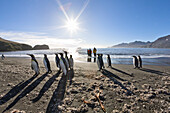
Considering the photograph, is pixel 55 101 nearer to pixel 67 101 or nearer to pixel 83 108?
pixel 67 101

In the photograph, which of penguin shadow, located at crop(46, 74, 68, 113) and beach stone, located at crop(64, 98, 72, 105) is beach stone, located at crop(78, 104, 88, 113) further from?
penguin shadow, located at crop(46, 74, 68, 113)

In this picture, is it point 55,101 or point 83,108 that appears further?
point 55,101

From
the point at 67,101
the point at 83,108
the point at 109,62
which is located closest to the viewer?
the point at 83,108

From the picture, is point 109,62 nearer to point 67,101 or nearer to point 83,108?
point 67,101

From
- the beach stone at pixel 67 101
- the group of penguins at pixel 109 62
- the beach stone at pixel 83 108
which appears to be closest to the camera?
the beach stone at pixel 83 108

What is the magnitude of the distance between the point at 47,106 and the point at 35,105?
1.53 ft

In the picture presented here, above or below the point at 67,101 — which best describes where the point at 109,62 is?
above

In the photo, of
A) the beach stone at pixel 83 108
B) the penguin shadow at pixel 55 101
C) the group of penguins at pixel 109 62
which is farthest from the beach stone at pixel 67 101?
the group of penguins at pixel 109 62

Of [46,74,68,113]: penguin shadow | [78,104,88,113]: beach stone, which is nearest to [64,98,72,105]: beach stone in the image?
[46,74,68,113]: penguin shadow

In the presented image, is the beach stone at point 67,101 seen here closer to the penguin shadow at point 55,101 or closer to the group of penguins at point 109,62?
the penguin shadow at point 55,101

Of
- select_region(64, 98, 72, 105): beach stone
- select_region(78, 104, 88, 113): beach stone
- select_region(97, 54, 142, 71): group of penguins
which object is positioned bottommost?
select_region(78, 104, 88, 113): beach stone

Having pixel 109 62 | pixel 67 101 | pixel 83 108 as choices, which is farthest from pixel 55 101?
pixel 109 62

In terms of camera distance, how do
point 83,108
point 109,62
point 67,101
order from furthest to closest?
1. point 109,62
2. point 67,101
3. point 83,108

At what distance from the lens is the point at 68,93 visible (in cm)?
407
